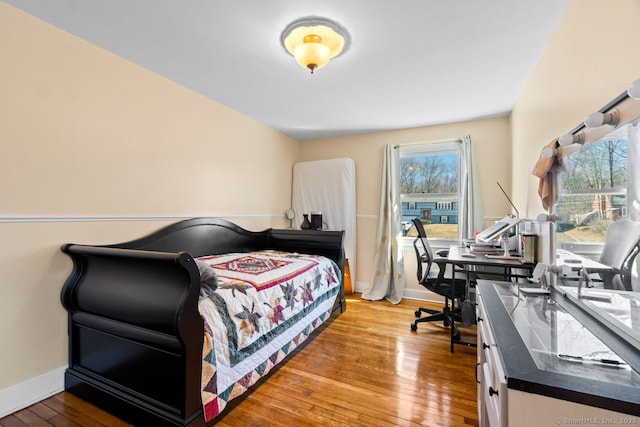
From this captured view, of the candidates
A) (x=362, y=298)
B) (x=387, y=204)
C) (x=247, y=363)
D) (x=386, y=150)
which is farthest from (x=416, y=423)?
(x=386, y=150)

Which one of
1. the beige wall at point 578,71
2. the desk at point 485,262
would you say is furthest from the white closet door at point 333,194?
the beige wall at point 578,71

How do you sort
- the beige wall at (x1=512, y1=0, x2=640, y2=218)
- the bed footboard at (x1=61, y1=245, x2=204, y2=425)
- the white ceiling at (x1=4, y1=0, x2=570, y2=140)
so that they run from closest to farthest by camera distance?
the beige wall at (x1=512, y1=0, x2=640, y2=218) < the bed footboard at (x1=61, y1=245, x2=204, y2=425) < the white ceiling at (x1=4, y1=0, x2=570, y2=140)

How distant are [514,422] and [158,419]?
1.50 meters

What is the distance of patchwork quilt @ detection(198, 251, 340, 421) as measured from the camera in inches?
57.4

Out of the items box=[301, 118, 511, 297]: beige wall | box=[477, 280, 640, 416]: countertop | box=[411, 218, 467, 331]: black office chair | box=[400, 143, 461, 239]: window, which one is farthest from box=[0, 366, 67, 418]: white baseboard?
box=[400, 143, 461, 239]: window

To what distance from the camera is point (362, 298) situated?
3730 millimetres

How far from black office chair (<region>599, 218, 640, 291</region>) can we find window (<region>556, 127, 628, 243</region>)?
0.04m

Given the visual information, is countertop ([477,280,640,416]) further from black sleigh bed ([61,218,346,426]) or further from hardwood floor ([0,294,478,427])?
black sleigh bed ([61,218,346,426])

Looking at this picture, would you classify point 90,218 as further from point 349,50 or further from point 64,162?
point 349,50

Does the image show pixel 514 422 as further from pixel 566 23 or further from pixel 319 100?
pixel 319 100

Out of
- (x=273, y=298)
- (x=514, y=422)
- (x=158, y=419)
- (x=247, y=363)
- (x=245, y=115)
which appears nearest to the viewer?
(x=514, y=422)

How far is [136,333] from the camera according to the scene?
57.7 inches

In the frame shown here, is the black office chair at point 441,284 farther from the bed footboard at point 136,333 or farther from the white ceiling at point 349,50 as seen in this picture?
the bed footboard at point 136,333

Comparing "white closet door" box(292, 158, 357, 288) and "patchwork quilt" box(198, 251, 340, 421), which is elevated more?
"white closet door" box(292, 158, 357, 288)
